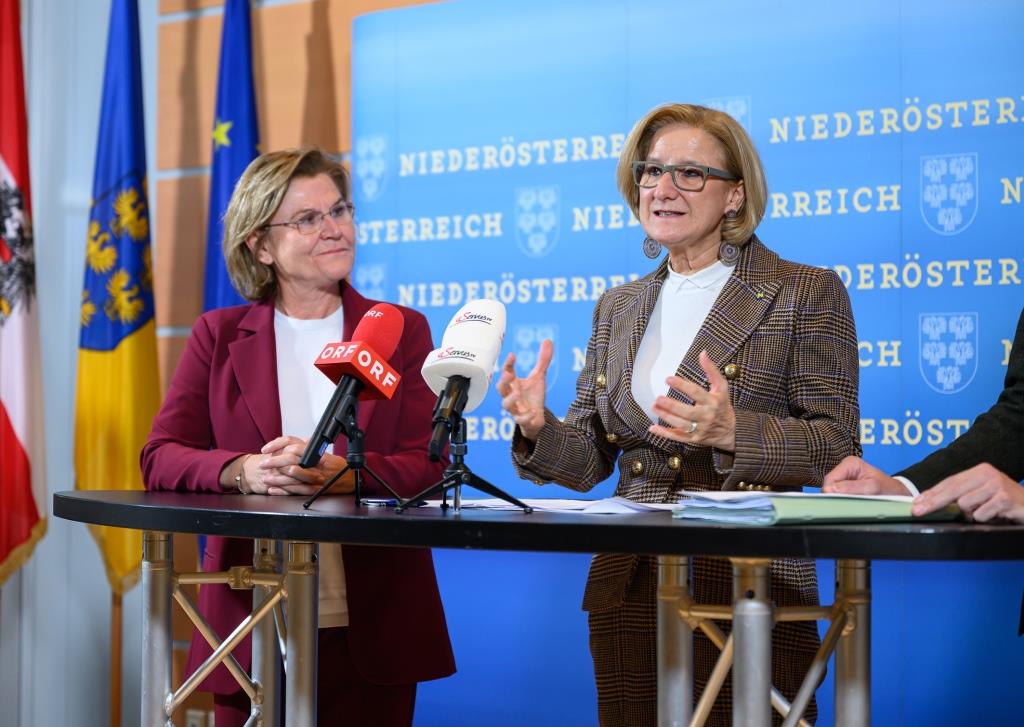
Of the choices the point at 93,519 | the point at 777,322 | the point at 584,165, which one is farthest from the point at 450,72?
the point at 93,519

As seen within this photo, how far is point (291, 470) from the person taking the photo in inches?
85.9

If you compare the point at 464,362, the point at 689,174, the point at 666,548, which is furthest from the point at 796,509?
the point at 689,174

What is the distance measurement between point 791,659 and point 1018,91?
1954mm

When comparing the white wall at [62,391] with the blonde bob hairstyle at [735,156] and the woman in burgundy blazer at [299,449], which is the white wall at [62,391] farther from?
the blonde bob hairstyle at [735,156]

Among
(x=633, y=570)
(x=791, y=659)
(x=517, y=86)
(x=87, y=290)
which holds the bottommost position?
(x=791, y=659)

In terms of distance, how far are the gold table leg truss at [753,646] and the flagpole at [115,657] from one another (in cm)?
307

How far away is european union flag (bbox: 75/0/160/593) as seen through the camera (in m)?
4.12

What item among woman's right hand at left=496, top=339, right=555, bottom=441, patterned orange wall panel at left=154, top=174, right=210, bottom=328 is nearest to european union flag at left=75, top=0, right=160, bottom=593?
patterned orange wall panel at left=154, top=174, right=210, bottom=328

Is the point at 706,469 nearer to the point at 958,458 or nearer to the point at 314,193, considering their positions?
the point at 958,458

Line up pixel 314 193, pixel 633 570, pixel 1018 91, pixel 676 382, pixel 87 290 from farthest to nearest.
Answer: pixel 87 290 → pixel 1018 91 → pixel 314 193 → pixel 633 570 → pixel 676 382

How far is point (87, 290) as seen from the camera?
421 cm

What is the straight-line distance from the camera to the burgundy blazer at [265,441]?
227 centimetres

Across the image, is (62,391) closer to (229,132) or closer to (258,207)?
(229,132)

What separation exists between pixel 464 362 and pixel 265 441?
2.99 ft
